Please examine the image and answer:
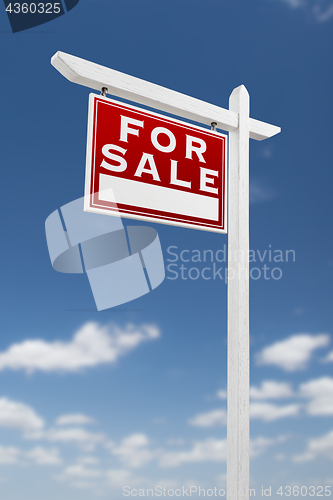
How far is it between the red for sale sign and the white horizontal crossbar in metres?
0.09

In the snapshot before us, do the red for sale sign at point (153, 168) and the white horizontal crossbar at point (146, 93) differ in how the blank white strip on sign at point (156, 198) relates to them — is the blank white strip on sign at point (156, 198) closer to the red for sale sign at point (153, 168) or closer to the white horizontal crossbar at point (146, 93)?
the red for sale sign at point (153, 168)

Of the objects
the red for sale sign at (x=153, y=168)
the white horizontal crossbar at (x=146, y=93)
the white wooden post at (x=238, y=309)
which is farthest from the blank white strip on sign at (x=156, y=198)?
the white horizontal crossbar at (x=146, y=93)

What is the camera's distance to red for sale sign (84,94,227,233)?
6.17 ft

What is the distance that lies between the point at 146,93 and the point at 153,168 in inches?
14.8

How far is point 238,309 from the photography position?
2.03 m

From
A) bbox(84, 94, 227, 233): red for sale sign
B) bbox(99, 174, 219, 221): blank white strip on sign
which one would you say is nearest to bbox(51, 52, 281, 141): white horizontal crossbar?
bbox(84, 94, 227, 233): red for sale sign

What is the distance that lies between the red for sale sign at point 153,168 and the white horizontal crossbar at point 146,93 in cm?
9

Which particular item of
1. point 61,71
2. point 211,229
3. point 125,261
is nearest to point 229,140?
point 211,229

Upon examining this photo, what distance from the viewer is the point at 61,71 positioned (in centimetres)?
193


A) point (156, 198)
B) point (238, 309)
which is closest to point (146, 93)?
point (156, 198)

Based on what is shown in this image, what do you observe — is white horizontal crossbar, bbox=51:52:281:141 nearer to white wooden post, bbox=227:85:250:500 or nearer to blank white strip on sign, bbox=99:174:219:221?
white wooden post, bbox=227:85:250:500

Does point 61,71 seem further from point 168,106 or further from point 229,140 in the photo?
point 229,140

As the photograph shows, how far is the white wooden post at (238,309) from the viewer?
75.7 inches

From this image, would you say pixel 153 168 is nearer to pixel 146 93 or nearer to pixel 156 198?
pixel 156 198
